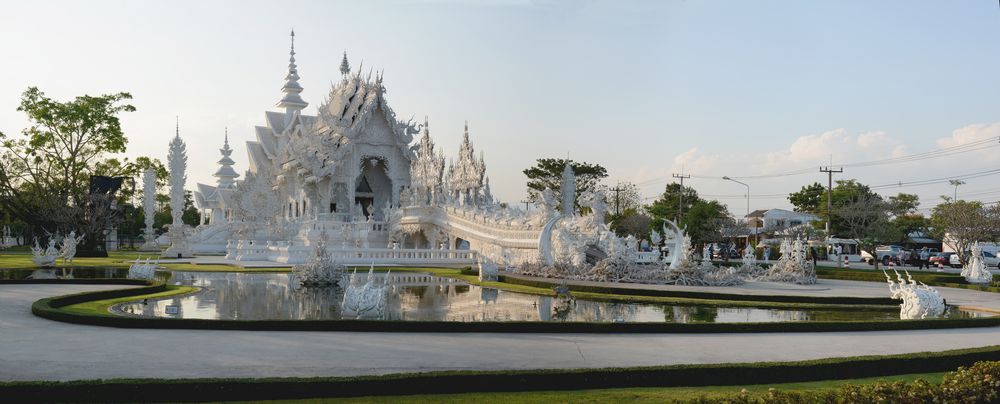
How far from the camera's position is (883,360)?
9727mm

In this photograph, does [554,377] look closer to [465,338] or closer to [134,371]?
Result: [465,338]

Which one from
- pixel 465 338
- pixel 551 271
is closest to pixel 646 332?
pixel 465 338

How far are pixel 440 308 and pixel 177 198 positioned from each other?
33.3 meters

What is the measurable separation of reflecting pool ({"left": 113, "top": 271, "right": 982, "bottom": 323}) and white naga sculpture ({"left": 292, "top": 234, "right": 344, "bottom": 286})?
1.39ft

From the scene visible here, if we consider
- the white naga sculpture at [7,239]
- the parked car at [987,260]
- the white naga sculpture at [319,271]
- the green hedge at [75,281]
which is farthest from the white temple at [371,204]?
the white naga sculpture at [7,239]

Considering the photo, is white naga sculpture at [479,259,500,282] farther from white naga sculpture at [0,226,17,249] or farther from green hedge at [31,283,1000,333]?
white naga sculpture at [0,226,17,249]

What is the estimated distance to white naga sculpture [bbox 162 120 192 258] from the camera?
4044 centimetres

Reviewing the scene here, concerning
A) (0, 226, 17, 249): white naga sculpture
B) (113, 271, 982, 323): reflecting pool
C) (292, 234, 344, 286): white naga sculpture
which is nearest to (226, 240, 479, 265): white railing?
(292, 234, 344, 286): white naga sculpture

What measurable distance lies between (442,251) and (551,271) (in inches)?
351

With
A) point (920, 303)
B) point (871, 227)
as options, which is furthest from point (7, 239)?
point (920, 303)

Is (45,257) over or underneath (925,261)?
over

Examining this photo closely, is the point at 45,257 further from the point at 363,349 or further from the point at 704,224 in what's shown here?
the point at 704,224

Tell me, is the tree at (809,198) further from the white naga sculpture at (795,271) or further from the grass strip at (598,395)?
the grass strip at (598,395)

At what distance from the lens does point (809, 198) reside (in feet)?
276
